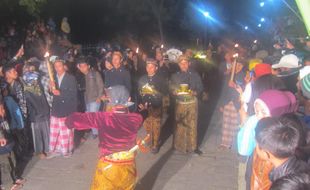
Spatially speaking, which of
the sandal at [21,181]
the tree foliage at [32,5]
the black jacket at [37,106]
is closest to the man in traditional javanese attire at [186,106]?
the black jacket at [37,106]

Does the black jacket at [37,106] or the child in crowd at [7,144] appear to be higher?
the black jacket at [37,106]

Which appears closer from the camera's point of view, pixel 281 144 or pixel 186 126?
pixel 281 144

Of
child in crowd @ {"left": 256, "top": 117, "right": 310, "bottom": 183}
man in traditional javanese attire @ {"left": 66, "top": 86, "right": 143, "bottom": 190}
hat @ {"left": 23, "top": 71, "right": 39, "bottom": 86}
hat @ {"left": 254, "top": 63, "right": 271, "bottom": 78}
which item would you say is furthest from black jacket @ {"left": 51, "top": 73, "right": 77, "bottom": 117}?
child in crowd @ {"left": 256, "top": 117, "right": 310, "bottom": 183}

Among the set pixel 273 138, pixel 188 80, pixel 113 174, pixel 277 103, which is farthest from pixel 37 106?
pixel 273 138

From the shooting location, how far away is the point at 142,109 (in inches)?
283

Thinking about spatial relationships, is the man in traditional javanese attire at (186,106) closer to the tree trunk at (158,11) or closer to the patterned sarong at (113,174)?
the patterned sarong at (113,174)

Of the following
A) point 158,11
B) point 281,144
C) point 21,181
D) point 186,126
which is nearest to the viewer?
point 281,144

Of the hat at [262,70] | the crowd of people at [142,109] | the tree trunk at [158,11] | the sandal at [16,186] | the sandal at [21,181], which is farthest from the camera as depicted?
the tree trunk at [158,11]

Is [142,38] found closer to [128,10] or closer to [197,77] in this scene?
[128,10]

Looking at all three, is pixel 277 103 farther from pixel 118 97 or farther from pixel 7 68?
pixel 7 68

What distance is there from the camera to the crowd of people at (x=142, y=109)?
2893 mm

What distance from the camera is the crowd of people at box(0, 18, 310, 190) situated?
289cm

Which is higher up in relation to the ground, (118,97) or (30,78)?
(30,78)

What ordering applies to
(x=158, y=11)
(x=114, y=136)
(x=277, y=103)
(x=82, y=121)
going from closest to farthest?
(x=277, y=103) → (x=82, y=121) → (x=114, y=136) → (x=158, y=11)
